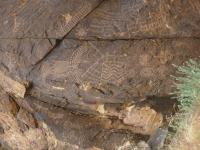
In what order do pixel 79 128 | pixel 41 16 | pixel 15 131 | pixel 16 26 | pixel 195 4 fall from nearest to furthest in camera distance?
1. pixel 195 4
2. pixel 41 16
3. pixel 16 26
4. pixel 79 128
5. pixel 15 131

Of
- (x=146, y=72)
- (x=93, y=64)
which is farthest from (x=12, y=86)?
(x=146, y=72)

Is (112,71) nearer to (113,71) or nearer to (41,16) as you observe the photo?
(113,71)

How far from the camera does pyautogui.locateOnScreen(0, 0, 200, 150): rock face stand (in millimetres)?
3959

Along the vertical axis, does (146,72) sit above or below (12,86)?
above

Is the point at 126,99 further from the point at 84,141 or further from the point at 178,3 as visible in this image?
the point at 178,3

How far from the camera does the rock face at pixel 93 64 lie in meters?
3.96

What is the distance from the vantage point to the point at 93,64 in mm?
4172

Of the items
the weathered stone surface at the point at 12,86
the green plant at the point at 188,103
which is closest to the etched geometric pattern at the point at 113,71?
the green plant at the point at 188,103

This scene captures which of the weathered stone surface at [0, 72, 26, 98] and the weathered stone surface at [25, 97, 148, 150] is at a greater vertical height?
the weathered stone surface at [0, 72, 26, 98]

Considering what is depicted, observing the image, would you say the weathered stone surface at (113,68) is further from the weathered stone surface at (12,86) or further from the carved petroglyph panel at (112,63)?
the weathered stone surface at (12,86)

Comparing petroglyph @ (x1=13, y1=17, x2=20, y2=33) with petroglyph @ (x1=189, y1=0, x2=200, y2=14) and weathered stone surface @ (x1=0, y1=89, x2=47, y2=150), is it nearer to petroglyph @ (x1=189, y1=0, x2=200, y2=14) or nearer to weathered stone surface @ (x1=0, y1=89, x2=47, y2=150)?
weathered stone surface @ (x1=0, y1=89, x2=47, y2=150)

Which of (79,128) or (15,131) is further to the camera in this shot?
(15,131)

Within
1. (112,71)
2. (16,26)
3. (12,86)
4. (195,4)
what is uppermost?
(195,4)

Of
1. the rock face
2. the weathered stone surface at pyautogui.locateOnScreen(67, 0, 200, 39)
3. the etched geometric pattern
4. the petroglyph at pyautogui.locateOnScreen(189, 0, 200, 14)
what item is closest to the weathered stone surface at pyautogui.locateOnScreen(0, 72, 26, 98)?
the rock face
